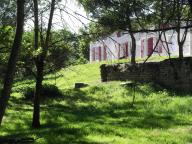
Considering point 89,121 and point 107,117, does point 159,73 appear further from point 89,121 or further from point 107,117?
point 89,121

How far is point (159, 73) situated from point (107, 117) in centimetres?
759

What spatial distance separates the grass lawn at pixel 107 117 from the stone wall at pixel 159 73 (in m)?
0.74

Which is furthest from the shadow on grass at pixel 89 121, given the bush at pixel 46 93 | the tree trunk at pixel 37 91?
the bush at pixel 46 93

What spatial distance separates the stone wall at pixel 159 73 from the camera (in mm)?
20547

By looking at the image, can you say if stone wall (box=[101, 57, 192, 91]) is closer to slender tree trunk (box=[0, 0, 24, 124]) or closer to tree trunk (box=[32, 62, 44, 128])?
tree trunk (box=[32, 62, 44, 128])

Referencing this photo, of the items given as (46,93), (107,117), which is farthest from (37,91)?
(46,93)

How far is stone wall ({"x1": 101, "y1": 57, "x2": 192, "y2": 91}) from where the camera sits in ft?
67.4

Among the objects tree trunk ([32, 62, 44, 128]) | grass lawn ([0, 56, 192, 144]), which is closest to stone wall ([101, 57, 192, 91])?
grass lawn ([0, 56, 192, 144])

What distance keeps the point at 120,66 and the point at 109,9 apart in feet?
66.1

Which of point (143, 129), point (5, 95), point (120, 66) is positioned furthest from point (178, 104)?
point (5, 95)

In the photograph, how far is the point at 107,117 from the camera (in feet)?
50.7

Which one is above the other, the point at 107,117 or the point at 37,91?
the point at 37,91

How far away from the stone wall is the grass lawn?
0.74m

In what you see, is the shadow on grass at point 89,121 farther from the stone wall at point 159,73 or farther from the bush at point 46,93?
the bush at point 46,93
